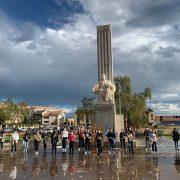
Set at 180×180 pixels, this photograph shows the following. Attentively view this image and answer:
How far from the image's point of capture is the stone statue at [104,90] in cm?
3556

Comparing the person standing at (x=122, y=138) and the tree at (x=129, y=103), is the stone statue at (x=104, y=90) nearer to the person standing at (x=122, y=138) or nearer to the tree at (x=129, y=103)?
the person standing at (x=122, y=138)

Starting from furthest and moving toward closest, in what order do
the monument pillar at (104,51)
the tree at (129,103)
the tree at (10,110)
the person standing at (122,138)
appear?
the tree at (10,110) → the tree at (129,103) → the monument pillar at (104,51) → the person standing at (122,138)

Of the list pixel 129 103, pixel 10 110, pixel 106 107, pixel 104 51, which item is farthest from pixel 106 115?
pixel 10 110

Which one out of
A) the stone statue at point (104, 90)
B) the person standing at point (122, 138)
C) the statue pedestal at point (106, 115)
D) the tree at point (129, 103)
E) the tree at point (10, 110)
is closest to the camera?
the person standing at point (122, 138)

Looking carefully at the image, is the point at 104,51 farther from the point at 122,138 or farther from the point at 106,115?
the point at 122,138

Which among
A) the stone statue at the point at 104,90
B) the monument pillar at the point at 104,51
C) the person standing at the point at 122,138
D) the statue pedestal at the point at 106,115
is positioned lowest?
the person standing at the point at 122,138

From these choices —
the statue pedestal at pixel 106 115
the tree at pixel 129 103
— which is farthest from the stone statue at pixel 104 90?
the tree at pixel 129 103

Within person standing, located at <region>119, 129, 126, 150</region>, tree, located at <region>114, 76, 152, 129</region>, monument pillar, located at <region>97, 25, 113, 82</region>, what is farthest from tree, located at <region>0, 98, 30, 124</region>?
person standing, located at <region>119, 129, 126, 150</region>

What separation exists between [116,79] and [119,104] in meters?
5.43

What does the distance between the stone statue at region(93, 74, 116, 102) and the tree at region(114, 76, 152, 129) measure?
64.8ft

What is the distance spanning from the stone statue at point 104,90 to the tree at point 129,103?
64.8 feet

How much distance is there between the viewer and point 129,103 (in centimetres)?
5709

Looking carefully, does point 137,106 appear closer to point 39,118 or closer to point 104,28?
point 104,28

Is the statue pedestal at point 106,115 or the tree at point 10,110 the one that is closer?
the statue pedestal at point 106,115
